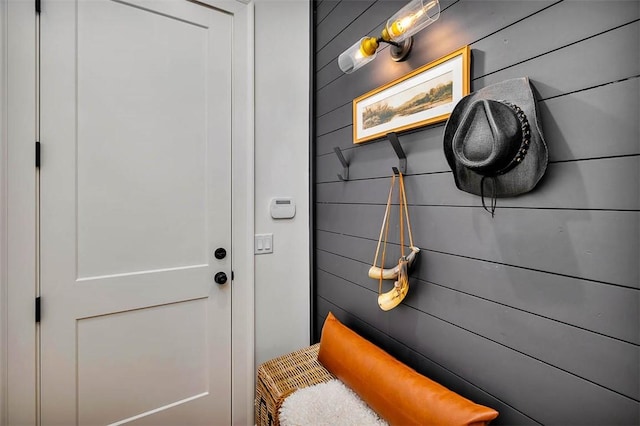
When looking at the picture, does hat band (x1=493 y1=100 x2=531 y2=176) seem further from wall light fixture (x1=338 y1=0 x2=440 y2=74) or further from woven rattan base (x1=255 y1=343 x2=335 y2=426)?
woven rattan base (x1=255 y1=343 x2=335 y2=426)

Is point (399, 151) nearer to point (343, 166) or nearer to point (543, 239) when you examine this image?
point (343, 166)

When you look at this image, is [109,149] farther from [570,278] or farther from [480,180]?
[570,278]

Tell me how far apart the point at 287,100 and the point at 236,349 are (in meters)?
1.42

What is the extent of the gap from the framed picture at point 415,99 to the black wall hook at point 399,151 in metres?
0.07

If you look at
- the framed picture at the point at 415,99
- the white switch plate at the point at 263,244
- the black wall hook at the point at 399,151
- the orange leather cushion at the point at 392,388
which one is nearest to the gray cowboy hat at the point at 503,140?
the framed picture at the point at 415,99

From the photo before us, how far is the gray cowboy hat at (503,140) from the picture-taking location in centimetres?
80

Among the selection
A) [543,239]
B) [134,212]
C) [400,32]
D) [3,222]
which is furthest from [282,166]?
[543,239]

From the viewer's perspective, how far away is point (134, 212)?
4.59 ft

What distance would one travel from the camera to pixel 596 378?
73 cm

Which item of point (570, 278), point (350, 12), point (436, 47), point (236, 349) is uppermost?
point (350, 12)

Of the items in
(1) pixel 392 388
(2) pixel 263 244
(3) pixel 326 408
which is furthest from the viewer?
(2) pixel 263 244

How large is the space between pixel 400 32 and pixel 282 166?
94 cm

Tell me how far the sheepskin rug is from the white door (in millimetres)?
620

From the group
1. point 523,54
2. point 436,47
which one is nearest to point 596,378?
point 523,54
